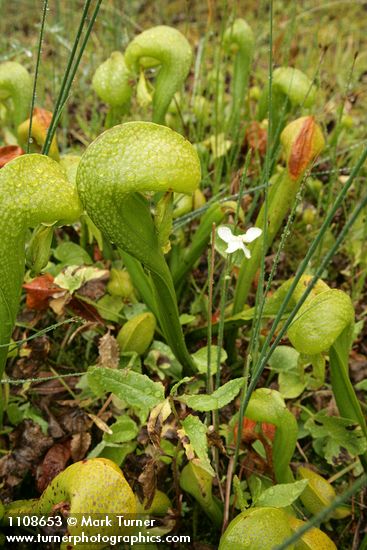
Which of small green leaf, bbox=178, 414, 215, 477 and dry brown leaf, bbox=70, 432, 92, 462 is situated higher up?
small green leaf, bbox=178, 414, 215, 477

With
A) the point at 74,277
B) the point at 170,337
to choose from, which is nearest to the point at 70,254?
the point at 74,277

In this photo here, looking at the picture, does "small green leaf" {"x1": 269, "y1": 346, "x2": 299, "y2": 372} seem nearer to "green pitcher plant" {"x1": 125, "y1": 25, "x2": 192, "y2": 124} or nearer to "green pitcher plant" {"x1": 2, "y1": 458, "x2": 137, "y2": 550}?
"green pitcher plant" {"x1": 2, "y1": 458, "x2": 137, "y2": 550}

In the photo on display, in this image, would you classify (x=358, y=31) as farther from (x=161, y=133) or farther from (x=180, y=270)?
(x=161, y=133)

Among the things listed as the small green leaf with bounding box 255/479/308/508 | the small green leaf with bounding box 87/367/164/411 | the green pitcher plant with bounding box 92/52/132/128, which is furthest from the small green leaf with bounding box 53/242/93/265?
the small green leaf with bounding box 255/479/308/508

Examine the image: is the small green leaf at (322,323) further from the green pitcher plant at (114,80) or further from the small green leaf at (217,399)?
the green pitcher plant at (114,80)

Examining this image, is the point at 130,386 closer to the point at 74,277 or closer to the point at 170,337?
the point at 170,337

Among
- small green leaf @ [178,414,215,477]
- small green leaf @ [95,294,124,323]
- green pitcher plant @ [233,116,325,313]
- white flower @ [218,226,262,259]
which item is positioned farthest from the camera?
small green leaf @ [95,294,124,323]

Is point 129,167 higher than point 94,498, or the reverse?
point 129,167
